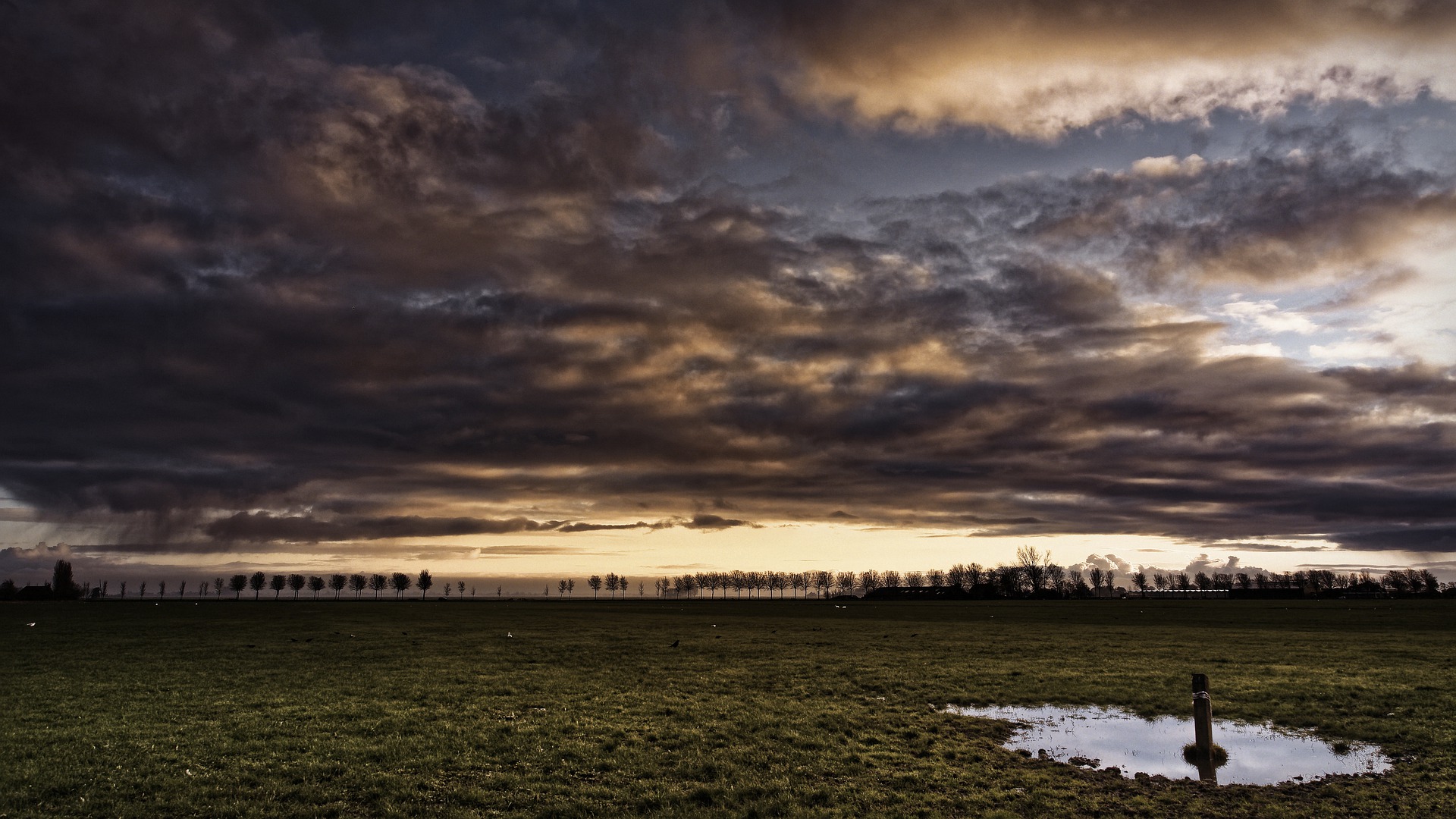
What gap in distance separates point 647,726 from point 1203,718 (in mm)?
13370

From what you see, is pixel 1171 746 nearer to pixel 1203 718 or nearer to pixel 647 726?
pixel 1203 718

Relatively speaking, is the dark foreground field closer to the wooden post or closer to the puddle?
the puddle

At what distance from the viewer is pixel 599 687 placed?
2916cm

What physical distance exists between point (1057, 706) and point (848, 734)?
9357 mm

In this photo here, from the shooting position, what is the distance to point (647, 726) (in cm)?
2161

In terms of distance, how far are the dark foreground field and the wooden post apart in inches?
56.4

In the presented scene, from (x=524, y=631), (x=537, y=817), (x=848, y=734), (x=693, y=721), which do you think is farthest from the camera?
(x=524, y=631)

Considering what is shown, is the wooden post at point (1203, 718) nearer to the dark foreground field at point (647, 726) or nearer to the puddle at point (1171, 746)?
the puddle at point (1171, 746)

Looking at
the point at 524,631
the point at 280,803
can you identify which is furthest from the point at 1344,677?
the point at 524,631

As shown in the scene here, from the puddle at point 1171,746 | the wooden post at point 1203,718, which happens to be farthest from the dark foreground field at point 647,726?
the wooden post at point 1203,718

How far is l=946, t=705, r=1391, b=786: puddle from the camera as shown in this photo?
17406 mm

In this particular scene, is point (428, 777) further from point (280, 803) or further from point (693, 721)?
point (693, 721)

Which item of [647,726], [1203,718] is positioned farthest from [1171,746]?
[647,726]

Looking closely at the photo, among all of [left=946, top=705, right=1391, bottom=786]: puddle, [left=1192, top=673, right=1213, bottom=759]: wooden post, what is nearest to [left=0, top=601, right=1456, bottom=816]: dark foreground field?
[left=946, top=705, right=1391, bottom=786]: puddle
